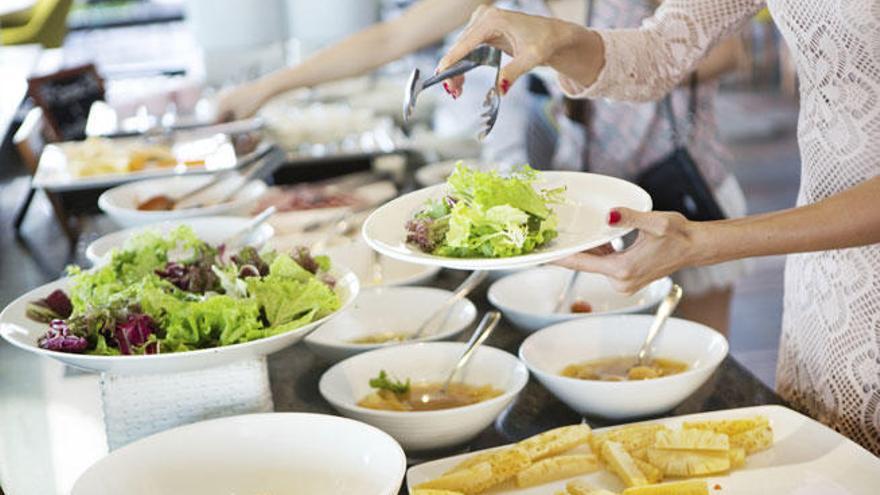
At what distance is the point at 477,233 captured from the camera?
1496 mm

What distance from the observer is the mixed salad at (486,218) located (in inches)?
58.5

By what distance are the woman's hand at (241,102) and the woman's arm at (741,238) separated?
192 centimetres

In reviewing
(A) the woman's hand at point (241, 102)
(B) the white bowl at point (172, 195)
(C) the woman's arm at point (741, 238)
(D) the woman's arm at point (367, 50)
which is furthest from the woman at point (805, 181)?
(A) the woman's hand at point (241, 102)

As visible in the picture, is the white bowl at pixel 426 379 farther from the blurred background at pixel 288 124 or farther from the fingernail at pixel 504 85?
the blurred background at pixel 288 124

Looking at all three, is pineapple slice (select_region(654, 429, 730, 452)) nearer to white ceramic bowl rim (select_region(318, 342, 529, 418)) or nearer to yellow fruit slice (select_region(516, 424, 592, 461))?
yellow fruit slice (select_region(516, 424, 592, 461))

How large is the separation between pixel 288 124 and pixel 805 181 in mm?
2106

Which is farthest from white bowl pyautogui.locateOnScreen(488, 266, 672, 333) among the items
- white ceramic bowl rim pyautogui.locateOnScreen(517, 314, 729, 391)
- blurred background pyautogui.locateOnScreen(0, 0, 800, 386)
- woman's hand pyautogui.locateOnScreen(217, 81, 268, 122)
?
woman's hand pyautogui.locateOnScreen(217, 81, 268, 122)

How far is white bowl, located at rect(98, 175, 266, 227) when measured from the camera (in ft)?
8.60

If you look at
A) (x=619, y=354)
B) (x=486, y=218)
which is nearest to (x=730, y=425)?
(x=619, y=354)

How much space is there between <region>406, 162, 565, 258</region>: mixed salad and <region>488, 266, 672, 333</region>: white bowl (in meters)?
0.56

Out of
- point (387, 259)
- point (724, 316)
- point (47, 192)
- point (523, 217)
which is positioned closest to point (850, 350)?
point (523, 217)

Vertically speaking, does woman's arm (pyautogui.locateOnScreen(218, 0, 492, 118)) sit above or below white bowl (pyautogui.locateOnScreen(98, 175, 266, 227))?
above

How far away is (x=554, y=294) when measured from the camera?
90.4 inches

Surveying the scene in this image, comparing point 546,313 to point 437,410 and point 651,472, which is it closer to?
point 437,410
